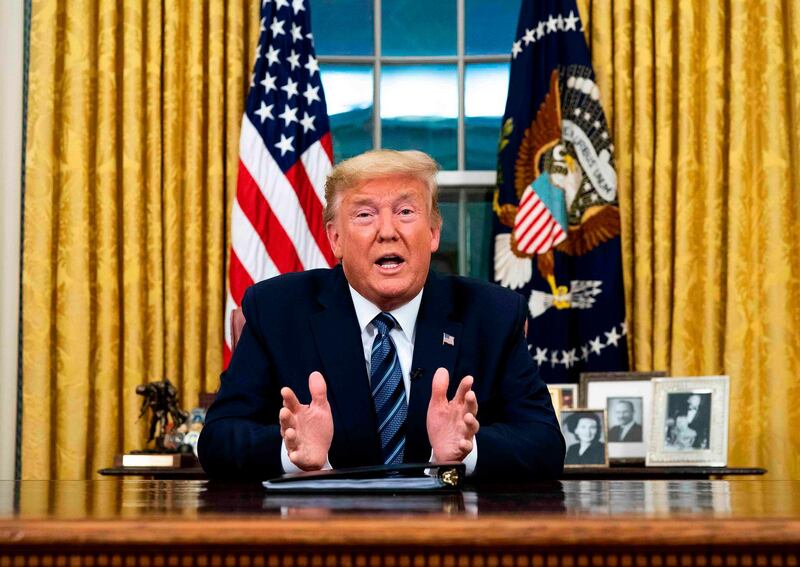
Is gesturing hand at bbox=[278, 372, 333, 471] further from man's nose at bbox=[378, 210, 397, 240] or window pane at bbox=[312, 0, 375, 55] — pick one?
window pane at bbox=[312, 0, 375, 55]

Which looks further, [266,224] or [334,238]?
[266,224]

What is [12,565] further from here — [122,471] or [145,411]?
[145,411]

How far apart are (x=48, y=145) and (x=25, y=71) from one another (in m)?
0.32

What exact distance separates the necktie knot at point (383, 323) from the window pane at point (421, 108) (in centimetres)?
223

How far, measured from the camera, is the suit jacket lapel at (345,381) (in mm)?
2459

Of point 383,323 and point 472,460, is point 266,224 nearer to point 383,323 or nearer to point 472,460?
point 383,323

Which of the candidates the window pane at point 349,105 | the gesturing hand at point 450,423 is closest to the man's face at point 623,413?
the window pane at point 349,105

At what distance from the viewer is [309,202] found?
4355mm

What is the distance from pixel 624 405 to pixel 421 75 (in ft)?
5.41

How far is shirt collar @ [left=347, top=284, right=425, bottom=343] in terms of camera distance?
2662 mm

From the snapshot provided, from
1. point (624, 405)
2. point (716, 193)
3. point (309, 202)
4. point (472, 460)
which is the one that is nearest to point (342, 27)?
point (309, 202)

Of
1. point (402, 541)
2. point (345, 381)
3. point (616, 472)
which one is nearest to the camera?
point (402, 541)

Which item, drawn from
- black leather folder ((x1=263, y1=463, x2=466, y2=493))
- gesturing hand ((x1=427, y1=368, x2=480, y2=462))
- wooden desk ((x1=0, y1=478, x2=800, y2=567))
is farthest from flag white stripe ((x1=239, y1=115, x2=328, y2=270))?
wooden desk ((x1=0, y1=478, x2=800, y2=567))

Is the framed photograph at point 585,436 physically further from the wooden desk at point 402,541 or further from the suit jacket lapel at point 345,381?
the wooden desk at point 402,541
